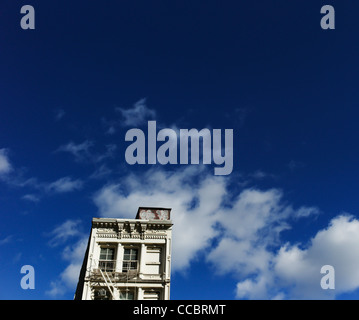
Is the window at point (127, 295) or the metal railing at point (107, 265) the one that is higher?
the metal railing at point (107, 265)

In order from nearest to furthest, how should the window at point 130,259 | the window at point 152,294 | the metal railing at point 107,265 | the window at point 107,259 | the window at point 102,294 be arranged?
the window at point 102,294
the window at point 152,294
the metal railing at point 107,265
the window at point 107,259
the window at point 130,259

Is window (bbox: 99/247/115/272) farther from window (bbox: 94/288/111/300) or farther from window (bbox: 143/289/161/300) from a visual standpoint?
→ window (bbox: 143/289/161/300)

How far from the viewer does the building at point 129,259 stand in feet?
116


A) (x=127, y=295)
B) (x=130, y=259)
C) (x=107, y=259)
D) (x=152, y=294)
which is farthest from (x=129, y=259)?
(x=152, y=294)

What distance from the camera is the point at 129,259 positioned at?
123 ft

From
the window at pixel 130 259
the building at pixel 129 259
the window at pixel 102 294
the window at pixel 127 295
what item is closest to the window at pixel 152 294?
the building at pixel 129 259

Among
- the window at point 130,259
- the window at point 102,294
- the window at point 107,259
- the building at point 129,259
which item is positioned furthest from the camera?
the window at point 130,259

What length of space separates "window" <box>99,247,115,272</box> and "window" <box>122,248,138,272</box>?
123cm

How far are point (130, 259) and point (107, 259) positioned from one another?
7.91 feet

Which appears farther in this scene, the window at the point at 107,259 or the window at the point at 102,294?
the window at the point at 107,259

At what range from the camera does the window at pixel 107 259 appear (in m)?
36.7

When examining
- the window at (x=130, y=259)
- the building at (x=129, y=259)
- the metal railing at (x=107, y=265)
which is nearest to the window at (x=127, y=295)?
the building at (x=129, y=259)

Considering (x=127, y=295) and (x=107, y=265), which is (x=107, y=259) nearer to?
(x=107, y=265)

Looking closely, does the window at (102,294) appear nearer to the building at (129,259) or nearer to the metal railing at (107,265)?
the building at (129,259)
